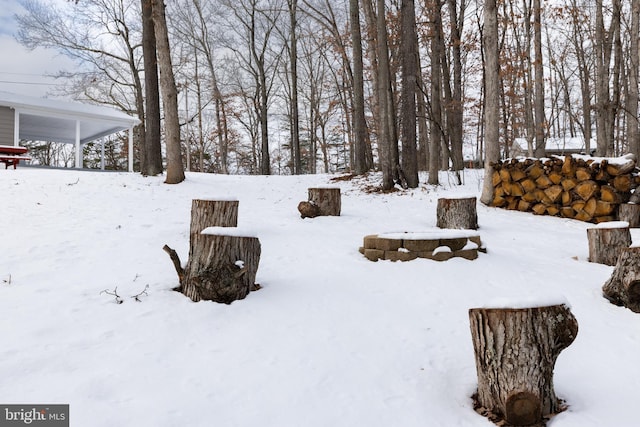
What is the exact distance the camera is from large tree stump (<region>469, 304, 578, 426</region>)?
196 centimetres

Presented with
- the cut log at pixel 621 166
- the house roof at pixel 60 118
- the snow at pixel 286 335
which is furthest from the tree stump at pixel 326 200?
the house roof at pixel 60 118

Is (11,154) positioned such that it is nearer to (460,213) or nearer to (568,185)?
(460,213)

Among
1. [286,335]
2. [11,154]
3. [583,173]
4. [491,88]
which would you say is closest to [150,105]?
[11,154]

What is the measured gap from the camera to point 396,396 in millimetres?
2191

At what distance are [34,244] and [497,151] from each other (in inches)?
345

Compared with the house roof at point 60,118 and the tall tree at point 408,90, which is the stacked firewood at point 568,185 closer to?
the tall tree at point 408,90

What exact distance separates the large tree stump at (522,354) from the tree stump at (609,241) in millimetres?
3442

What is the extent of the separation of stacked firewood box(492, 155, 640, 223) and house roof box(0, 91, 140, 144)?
54.5 ft

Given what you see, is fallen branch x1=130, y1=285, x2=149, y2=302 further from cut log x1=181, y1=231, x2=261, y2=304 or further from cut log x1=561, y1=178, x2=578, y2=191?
cut log x1=561, y1=178, x2=578, y2=191

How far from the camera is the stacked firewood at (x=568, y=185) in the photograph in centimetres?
690

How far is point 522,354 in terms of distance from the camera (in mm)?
1988

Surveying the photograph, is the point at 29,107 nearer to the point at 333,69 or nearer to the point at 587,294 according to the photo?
the point at 333,69

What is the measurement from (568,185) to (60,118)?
62.6ft

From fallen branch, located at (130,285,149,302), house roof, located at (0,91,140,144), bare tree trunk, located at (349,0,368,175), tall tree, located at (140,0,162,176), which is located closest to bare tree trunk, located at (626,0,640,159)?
bare tree trunk, located at (349,0,368,175)
